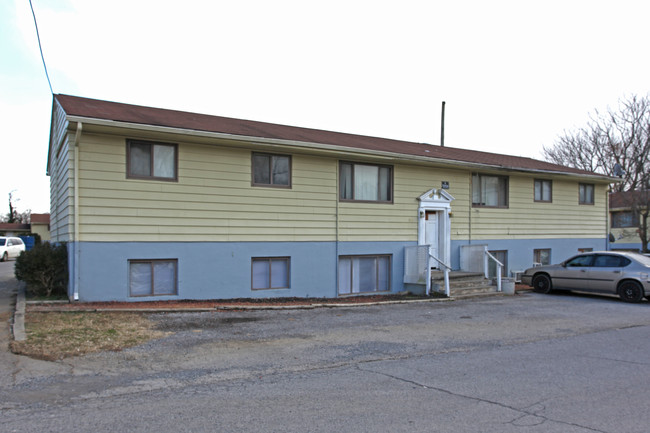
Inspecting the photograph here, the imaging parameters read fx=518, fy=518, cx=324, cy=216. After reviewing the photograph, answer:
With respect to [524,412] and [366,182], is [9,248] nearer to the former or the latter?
[366,182]

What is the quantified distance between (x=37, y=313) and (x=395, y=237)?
1000 cm

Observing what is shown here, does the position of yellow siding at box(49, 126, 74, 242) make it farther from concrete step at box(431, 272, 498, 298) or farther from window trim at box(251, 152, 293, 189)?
concrete step at box(431, 272, 498, 298)

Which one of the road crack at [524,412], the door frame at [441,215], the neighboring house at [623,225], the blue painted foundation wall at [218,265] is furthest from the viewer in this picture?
the neighboring house at [623,225]

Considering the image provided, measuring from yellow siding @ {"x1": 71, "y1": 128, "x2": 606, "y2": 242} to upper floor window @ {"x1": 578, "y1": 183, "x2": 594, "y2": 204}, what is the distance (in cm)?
501

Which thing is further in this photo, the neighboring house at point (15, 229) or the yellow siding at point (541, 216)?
the neighboring house at point (15, 229)

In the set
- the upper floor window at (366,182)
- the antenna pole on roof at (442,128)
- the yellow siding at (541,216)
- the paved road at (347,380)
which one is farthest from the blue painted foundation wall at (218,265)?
the antenna pole on roof at (442,128)

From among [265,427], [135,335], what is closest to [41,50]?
[135,335]

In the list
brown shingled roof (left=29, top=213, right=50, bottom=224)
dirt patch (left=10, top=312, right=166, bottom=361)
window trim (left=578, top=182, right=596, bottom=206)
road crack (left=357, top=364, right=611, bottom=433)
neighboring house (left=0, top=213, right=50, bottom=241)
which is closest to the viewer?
road crack (left=357, top=364, right=611, bottom=433)

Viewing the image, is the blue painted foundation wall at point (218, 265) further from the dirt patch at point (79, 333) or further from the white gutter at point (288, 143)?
the white gutter at point (288, 143)

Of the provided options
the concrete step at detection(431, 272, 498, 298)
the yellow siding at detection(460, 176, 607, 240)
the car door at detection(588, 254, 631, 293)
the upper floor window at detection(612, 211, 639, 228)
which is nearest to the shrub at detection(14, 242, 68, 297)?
the concrete step at detection(431, 272, 498, 298)

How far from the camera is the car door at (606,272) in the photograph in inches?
577

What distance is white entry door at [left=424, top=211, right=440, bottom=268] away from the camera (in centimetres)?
1714

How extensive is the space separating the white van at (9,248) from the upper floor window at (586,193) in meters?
32.4

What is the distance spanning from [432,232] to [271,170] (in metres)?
6.26
